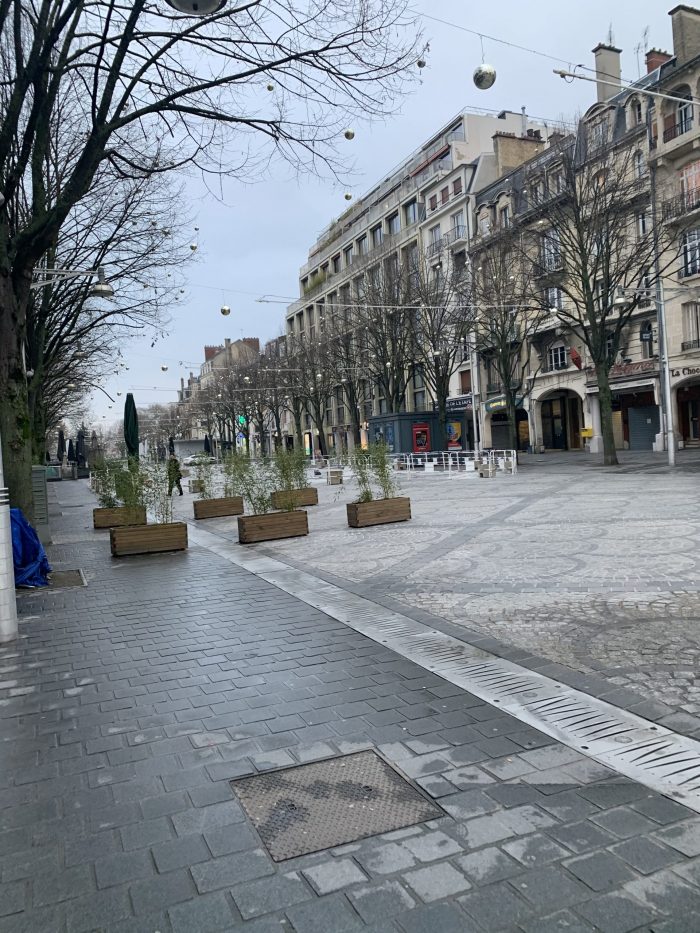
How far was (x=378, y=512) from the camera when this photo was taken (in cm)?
1305

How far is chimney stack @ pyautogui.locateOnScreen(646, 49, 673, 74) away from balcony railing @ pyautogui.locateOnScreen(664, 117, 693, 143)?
5496mm

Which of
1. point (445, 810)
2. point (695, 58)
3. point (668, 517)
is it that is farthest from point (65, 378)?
point (445, 810)

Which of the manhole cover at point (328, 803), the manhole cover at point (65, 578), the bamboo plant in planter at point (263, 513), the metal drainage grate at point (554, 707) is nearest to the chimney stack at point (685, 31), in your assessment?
the bamboo plant in planter at point (263, 513)

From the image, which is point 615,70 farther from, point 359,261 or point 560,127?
point 359,261

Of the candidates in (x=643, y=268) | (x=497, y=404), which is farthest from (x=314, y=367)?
(x=643, y=268)

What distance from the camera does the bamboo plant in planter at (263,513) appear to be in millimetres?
11836

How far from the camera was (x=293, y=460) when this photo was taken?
13289mm

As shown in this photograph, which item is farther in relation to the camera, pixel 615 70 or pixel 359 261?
pixel 359 261

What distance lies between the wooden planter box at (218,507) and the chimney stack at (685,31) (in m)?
27.8

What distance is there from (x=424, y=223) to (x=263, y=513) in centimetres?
4583

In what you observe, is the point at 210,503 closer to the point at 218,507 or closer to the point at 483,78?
the point at 218,507

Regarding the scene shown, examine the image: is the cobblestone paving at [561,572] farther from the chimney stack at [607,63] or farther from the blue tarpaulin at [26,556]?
the chimney stack at [607,63]

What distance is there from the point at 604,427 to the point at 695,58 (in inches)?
637

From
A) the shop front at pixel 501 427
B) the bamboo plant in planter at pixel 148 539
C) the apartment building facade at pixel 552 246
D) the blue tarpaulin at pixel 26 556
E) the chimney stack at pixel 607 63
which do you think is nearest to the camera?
the blue tarpaulin at pixel 26 556
